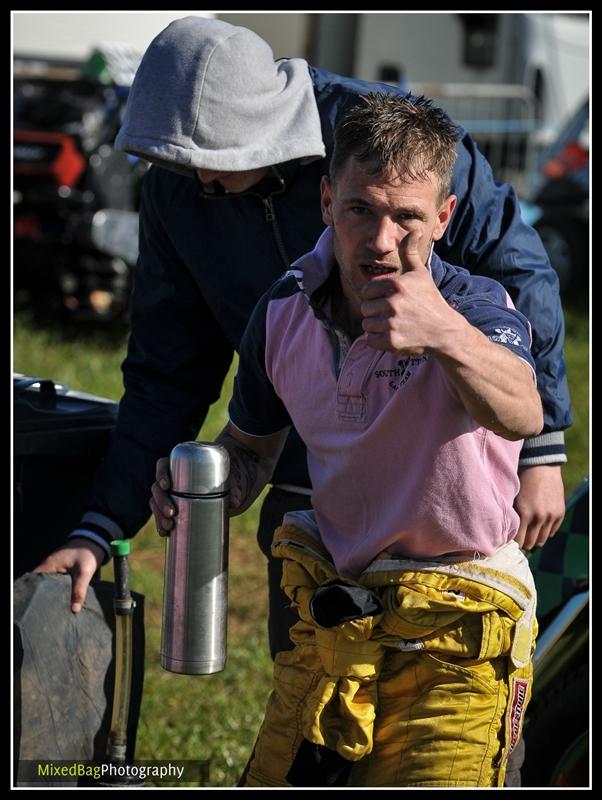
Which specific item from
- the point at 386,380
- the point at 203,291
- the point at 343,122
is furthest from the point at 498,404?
the point at 203,291

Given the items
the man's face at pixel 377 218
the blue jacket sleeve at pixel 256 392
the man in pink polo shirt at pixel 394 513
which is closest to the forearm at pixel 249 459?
the blue jacket sleeve at pixel 256 392

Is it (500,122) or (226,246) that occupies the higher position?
(500,122)

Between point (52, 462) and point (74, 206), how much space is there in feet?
20.1

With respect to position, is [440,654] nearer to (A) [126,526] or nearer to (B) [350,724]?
(B) [350,724]

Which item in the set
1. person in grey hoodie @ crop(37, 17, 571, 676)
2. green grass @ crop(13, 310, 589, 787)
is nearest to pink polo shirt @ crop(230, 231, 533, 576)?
person in grey hoodie @ crop(37, 17, 571, 676)

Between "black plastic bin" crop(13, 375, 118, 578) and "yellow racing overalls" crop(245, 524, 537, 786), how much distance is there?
938 mm

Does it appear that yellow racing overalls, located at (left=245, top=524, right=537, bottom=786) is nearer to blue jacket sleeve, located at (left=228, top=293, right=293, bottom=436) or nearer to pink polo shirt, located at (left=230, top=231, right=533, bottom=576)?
pink polo shirt, located at (left=230, top=231, right=533, bottom=576)

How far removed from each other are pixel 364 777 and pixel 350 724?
11 centimetres

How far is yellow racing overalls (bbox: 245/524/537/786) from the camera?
213 centimetres

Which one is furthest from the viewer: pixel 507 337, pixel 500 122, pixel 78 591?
pixel 500 122

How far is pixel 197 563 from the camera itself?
2230 millimetres

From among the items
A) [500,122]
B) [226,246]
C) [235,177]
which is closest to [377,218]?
[235,177]

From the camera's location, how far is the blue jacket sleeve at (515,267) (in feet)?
8.45

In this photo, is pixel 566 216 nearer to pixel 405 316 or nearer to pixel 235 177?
pixel 235 177
